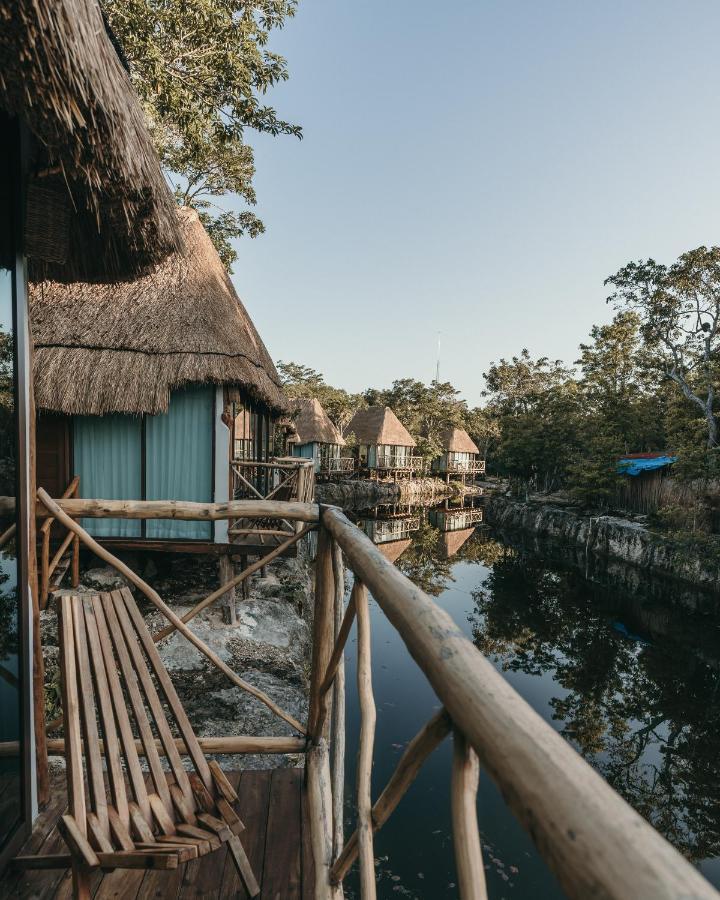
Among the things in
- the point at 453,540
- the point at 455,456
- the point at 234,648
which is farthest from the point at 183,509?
the point at 455,456

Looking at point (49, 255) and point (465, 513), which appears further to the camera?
point (465, 513)

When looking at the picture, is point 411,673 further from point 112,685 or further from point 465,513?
point 465,513

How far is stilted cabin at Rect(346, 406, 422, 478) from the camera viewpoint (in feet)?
102

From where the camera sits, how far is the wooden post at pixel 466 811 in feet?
2.25

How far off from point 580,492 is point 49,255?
20.5 meters

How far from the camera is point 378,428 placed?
102 feet

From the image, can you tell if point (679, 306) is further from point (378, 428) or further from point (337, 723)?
point (337, 723)

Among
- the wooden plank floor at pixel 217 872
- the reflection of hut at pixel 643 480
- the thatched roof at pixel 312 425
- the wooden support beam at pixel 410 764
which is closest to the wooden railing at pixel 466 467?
the thatched roof at pixel 312 425

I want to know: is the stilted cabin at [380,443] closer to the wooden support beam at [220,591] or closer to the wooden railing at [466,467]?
the wooden railing at [466,467]

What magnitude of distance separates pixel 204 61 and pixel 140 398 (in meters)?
5.00

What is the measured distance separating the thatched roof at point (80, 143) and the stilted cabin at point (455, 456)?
35060 millimetres

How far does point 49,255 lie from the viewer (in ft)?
7.97

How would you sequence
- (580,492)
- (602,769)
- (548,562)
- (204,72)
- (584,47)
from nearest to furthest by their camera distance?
(602,769)
(204,72)
(584,47)
(548,562)
(580,492)

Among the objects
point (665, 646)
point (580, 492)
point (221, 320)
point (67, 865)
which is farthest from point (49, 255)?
point (580, 492)
